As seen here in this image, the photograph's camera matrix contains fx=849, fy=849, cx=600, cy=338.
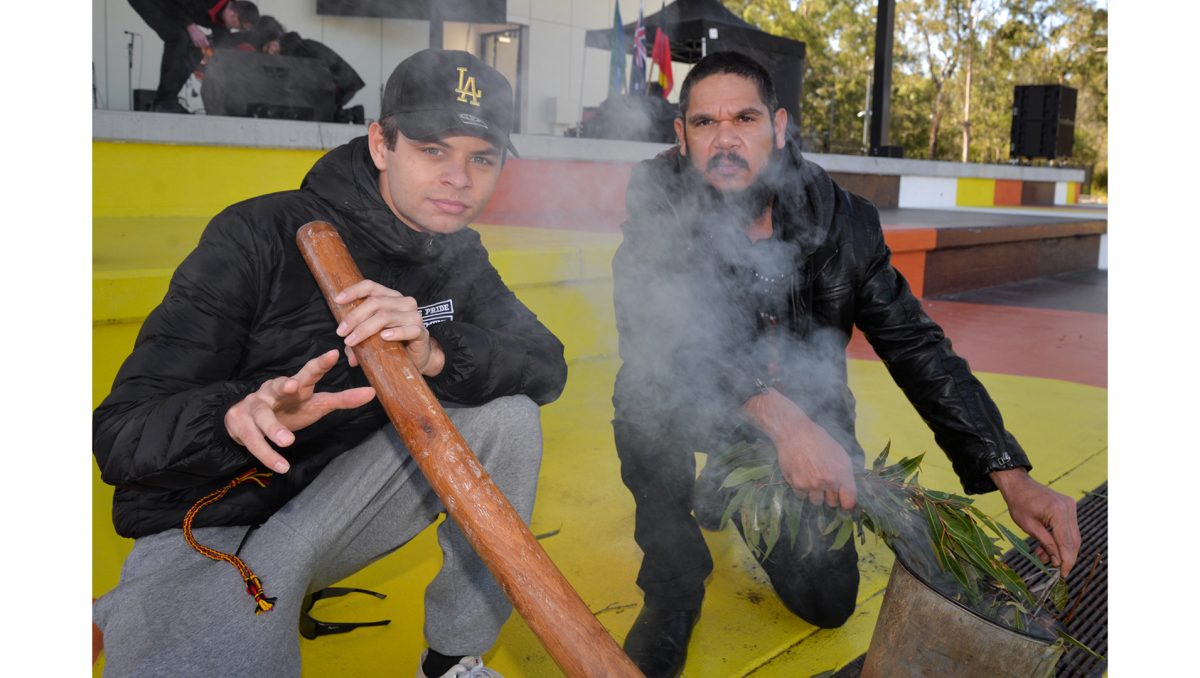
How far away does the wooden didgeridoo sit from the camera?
98 centimetres

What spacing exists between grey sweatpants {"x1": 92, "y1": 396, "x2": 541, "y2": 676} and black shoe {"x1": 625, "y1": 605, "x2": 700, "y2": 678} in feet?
1.05

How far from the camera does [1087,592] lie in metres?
2.06

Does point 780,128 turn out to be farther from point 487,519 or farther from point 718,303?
point 487,519

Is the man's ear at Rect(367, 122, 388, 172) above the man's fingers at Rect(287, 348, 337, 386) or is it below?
above

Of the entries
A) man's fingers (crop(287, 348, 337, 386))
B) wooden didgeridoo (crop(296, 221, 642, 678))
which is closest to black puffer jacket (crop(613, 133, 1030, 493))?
wooden didgeridoo (crop(296, 221, 642, 678))

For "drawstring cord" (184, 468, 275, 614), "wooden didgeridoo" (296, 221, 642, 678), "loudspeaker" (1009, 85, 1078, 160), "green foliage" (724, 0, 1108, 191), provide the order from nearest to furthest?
"wooden didgeridoo" (296, 221, 642, 678) < "drawstring cord" (184, 468, 275, 614) < "loudspeaker" (1009, 85, 1078, 160) < "green foliage" (724, 0, 1108, 191)

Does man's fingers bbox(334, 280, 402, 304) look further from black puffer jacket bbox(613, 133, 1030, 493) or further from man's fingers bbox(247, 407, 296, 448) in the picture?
black puffer jacket bbox(613, 133, 1030, 493)

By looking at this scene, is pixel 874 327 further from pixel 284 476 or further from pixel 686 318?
pixel 284 476

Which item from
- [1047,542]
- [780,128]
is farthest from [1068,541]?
[780,128]

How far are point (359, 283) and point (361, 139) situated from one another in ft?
1.43

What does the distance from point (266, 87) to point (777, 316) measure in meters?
3.69

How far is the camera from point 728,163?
1867mm

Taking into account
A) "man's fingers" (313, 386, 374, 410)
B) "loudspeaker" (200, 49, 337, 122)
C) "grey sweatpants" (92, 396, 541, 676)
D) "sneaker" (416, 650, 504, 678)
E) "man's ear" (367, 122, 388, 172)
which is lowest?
"sneaker" (416, 650, 504, 678)

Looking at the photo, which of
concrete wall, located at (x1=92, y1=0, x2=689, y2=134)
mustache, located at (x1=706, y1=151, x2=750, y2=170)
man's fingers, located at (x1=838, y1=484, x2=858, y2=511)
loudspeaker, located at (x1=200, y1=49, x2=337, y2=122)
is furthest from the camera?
concrete wall, located at (x1=92, y1=0, x2=689, y2=134)
